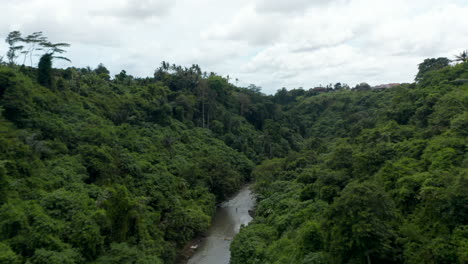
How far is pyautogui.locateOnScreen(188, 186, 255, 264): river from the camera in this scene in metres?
27.9

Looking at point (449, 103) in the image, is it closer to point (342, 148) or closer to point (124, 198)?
point (342, 148)

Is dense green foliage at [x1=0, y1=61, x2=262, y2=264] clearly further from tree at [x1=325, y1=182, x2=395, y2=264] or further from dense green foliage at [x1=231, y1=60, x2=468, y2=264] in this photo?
tree at [x1=325, y1=182, x2=395, y2=264]

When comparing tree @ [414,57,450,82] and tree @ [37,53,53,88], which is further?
tree @ [414,57,450,82]

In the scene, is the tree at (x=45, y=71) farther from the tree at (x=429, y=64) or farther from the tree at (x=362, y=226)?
the tree at (x=429, y=64)

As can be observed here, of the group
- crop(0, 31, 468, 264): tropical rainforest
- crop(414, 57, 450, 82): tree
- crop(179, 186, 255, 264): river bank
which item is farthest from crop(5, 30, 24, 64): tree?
crop(414, 57, 450, 82): tree

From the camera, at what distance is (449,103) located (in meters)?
28.9

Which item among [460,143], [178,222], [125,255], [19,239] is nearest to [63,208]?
[19,239]

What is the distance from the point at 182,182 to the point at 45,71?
1857 cm

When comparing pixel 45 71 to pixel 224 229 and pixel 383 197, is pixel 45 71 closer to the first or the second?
pixel 224 229

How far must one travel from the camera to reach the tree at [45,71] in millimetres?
34438

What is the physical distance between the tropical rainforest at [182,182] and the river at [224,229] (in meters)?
1.70

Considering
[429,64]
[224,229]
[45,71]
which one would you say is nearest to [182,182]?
[224,229]

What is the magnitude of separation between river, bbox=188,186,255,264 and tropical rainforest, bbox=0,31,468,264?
1.70m

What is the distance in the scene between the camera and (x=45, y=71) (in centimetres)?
3444
